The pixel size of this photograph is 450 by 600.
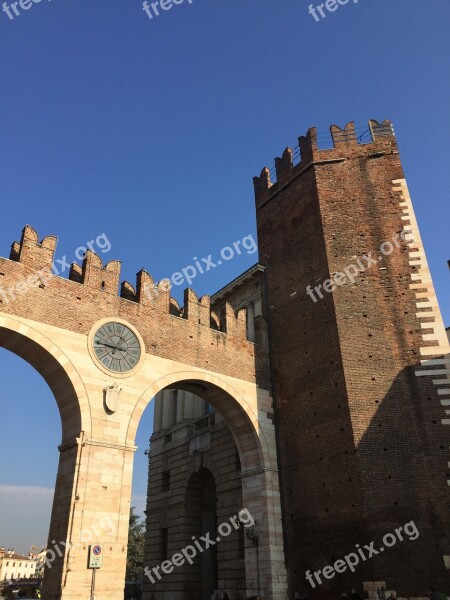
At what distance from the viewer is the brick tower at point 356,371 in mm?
15852

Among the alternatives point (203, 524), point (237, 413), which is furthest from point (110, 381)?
point (203, 524)

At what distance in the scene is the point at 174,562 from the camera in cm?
2330

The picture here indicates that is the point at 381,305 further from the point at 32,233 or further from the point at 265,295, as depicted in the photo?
the point at 32,233

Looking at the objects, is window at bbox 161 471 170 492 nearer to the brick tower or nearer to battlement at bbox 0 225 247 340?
the brick tower

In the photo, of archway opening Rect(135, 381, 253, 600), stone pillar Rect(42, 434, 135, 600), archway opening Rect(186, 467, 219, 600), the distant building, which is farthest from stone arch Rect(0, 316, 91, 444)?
the distant building

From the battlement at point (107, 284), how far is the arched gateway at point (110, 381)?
0.04 metres

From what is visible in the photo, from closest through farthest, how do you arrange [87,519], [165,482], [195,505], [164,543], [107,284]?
1. [87,519]
2. [107,284]
3. [195,505]
4. [164,543]
5. [165,482]

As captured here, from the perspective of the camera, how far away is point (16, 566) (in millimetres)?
121500

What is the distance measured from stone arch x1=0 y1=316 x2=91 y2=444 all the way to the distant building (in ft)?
384

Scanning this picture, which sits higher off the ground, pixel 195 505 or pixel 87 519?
pixel 195 505

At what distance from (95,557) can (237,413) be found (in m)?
7.90

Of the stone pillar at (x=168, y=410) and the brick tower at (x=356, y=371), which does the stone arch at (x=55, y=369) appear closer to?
the brick tower at (x=356, y=371)

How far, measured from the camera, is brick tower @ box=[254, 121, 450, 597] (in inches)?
624

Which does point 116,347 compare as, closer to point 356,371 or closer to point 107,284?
point 107,284
